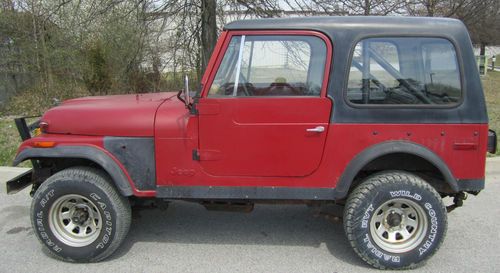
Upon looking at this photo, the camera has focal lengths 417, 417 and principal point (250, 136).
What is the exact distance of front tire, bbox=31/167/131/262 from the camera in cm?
330

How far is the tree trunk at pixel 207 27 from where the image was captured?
795cm

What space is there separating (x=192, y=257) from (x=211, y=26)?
561 centimetres

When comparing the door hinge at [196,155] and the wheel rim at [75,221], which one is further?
the wheel rim at [75,221]

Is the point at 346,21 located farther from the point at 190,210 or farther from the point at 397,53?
the point at 190,210

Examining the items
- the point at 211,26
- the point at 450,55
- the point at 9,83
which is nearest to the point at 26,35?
the point at 9,83

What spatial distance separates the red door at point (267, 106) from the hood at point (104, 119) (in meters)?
0.49

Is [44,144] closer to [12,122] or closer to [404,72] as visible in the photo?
[404,72]

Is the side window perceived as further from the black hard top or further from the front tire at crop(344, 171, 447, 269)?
the front tire at crop(344, 171, 447, 269)

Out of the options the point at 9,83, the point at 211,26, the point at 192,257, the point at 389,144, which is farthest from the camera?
the point at 9,83

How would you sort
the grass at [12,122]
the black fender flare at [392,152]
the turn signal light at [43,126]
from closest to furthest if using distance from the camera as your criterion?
1. the black fender flare at [392,152]
2. the turn signal light at [43,126]
3. the grass at [12,122]

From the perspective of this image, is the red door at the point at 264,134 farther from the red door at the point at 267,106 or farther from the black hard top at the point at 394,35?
the black hard top at the point at 394,35

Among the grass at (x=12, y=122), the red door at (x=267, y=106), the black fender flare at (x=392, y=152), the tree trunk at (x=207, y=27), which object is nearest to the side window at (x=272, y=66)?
the red door at (x=267, y=106)

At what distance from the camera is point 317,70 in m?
3.16

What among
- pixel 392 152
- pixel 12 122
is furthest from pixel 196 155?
pixel 12 122
